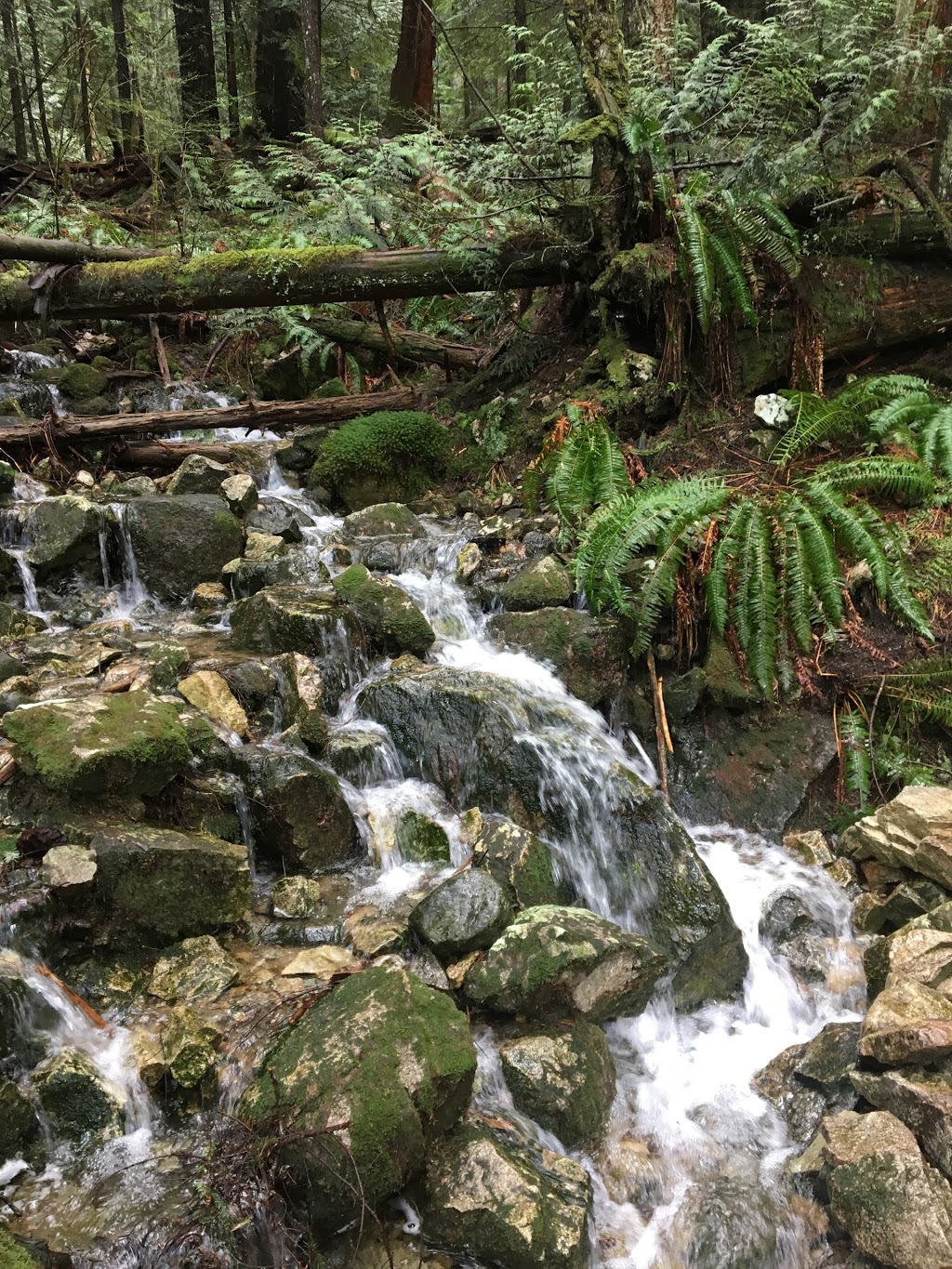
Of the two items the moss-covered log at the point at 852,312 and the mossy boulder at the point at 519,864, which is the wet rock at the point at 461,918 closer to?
the mossy boulder at the point at 519,864

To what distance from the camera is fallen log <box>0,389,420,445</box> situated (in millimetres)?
7938

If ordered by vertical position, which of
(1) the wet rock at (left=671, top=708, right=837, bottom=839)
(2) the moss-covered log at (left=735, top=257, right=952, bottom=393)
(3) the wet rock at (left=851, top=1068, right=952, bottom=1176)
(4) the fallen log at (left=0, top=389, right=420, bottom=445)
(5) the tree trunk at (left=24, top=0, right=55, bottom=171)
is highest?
(5) the tree trunk at (left=24, top=0, right=55, bottom=171)

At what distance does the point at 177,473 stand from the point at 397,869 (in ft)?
17.1

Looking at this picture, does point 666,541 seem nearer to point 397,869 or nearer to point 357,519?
point 397,869

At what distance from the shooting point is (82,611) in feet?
20.6

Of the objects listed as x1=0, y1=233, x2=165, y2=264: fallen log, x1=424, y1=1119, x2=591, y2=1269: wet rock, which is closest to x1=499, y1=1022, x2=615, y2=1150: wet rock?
x1=424, y1=1119, x2=591, y2=1269: wet rock

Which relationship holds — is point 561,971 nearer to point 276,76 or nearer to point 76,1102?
point 76,1102

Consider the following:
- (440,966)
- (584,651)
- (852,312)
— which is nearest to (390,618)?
(584,651)

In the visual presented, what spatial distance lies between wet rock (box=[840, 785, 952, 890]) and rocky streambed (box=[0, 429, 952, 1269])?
0.06ft

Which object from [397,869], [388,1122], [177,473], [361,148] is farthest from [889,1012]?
[361,148]

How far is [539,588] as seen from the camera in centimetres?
582

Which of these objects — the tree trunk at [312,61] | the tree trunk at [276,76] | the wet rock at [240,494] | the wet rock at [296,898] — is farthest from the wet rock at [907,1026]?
the tree trunk at [276,76]

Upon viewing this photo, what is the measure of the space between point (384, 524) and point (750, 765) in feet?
12.9

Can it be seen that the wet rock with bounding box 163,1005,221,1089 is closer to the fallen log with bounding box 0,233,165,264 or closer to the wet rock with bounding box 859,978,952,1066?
the wet rock with bounding box 859,978,952,1066
